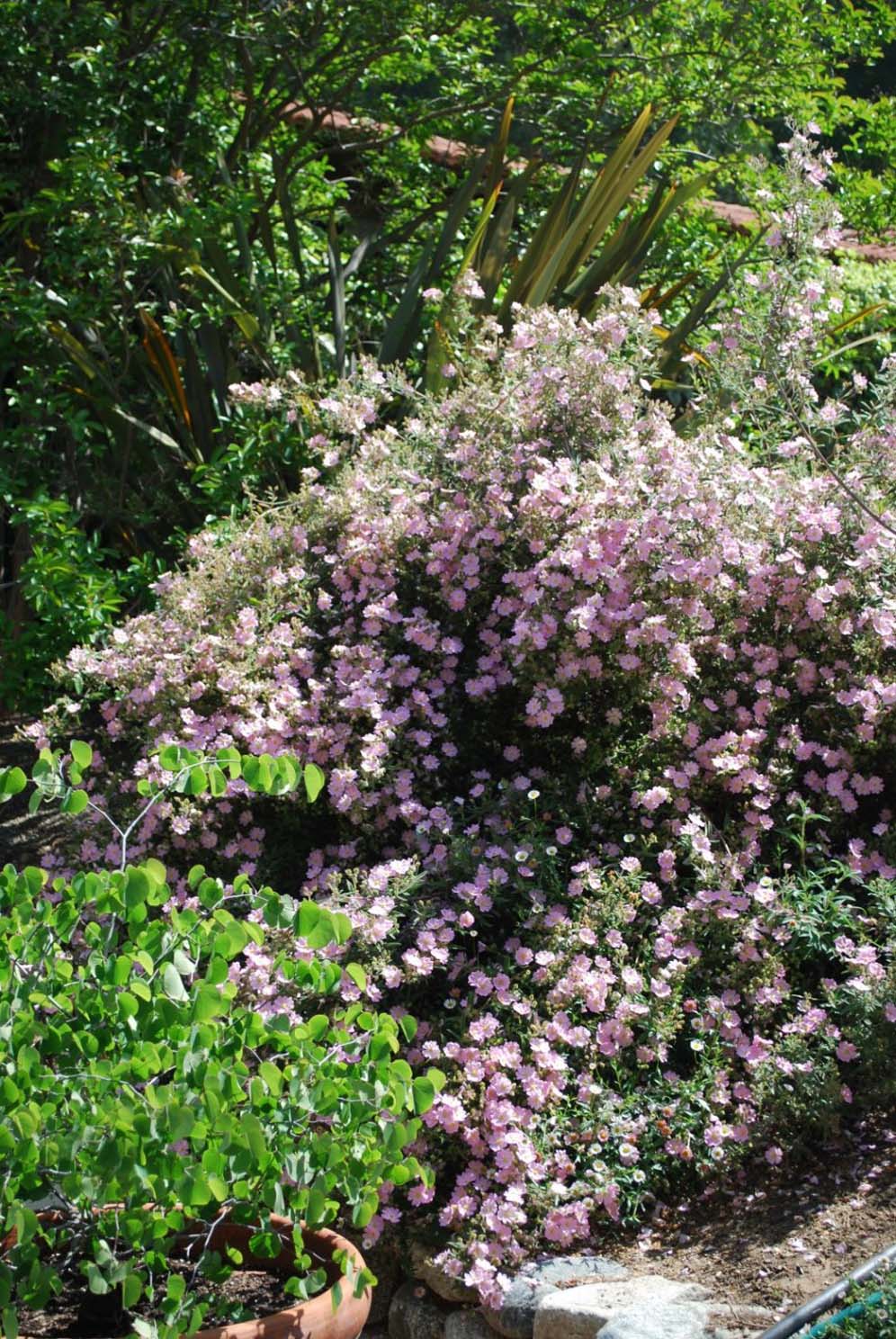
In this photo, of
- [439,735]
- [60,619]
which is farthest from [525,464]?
[60,619]

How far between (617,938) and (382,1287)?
2.89ft

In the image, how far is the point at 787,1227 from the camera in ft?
9.16

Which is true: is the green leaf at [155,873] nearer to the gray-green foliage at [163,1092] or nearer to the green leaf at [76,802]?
the gray-green foliage at [163,1092]

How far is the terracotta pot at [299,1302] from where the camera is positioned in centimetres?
210

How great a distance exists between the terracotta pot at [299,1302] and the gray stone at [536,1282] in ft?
1.70

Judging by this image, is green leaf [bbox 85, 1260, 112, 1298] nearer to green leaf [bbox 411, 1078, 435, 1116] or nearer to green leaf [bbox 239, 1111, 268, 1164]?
green leaf [bbox 239, 1111, 268, 1164]

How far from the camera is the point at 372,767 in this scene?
350 cm

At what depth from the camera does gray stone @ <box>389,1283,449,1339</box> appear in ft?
9.59

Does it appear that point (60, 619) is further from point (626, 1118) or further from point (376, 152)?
point (376, 152)

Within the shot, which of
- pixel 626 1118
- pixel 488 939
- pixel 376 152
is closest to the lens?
pixel 626 1118

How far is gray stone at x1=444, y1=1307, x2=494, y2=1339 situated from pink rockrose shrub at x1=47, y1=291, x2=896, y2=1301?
0.44 feet

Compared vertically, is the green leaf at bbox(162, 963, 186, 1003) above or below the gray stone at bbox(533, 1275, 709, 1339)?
above

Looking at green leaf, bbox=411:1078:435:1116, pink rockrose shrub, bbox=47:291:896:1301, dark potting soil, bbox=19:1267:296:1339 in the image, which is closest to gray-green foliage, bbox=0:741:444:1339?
green leaf, bbox=411:1078:435:1116

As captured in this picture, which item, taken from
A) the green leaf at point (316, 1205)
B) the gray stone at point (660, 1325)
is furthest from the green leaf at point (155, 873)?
the gray stone at point (660, 1325)
